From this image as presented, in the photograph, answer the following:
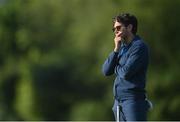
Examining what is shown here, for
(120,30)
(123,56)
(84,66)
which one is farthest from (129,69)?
(84,66)

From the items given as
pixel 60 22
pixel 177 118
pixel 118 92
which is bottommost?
pixel 177 118

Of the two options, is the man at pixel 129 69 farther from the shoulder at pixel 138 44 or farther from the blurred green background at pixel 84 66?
the blurred green background at pixel 84 66

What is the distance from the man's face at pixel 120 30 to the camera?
630 cm

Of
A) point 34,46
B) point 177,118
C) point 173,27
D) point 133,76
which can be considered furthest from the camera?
point 34,46

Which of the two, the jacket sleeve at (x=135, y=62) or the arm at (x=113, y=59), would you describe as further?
the arm at (x=113, y=59)

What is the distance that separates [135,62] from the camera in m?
6.21

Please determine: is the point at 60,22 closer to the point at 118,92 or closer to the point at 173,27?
the point at 173,27

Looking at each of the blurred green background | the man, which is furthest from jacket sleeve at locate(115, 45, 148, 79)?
the blurred green background

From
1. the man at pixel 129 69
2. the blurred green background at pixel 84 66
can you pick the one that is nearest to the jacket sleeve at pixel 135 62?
the man at pixel 129 69

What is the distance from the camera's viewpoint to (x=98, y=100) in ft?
72.7

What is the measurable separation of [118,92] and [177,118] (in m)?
15.2

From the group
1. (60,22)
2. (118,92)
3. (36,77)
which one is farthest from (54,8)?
(118,92)

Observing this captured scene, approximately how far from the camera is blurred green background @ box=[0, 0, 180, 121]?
862 inches

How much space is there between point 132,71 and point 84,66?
1686 cm
